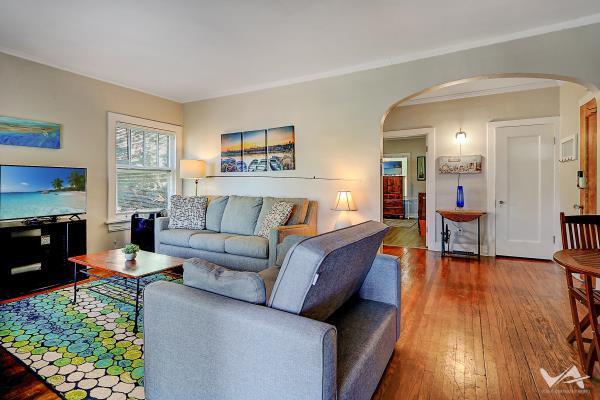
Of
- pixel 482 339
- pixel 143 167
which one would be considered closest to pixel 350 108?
pixel 482 339

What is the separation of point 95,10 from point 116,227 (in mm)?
2873

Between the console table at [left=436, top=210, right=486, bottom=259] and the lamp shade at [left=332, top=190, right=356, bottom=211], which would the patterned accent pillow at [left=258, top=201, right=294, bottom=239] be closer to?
the lamp shade at [left=332, top=190, right=356, bottom=211]

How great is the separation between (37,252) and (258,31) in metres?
3.27

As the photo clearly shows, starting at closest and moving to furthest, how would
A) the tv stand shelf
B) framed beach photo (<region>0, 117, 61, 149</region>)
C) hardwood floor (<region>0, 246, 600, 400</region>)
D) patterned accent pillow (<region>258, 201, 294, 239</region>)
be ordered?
hardwood floor (<region>0, 246, 600, 400</region>), the tv stand shelf, framed beach photo (<region>0, 117, 61, 149</region>), patterned accent pillow (<region>258, 201, 294, 239</region>)

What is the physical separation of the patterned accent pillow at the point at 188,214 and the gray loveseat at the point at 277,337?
2.93 meters

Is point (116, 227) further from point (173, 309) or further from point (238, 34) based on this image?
point (173, 309)

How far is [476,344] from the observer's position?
2.16 m

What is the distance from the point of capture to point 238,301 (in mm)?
1280

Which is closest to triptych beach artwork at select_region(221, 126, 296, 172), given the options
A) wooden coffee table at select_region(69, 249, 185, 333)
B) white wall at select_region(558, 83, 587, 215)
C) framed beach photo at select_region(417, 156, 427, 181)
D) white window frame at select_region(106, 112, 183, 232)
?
white window frame at select_region(106, 112, 183, 232)

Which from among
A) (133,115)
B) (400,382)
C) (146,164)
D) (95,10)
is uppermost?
(95,10)

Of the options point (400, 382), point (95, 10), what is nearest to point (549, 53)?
Answer: point (400, 382)

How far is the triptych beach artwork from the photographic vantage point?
4441 mm

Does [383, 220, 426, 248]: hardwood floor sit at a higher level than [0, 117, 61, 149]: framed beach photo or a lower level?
lower

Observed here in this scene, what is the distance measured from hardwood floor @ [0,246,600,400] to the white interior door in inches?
37.9
